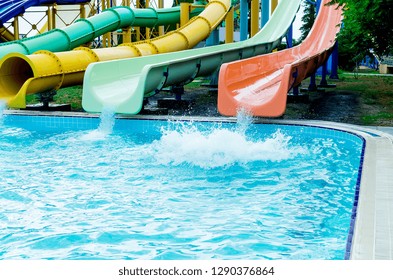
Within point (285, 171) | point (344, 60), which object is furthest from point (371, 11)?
point (344, 60)

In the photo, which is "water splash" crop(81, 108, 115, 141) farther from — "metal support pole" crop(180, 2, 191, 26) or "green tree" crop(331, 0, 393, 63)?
"metal support pole" crop(180, 2, 191, 26)

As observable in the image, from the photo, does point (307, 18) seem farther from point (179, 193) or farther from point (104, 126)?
point (179, 193)

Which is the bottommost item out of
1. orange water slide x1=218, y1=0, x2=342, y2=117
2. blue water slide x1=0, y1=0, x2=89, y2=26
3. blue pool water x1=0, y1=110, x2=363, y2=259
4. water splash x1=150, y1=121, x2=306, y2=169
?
blue pool water x1=0, y1=110, x2=363, y2=259

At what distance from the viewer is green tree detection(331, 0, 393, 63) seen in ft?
30.5

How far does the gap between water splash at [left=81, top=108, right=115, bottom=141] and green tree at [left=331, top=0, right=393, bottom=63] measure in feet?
13.8

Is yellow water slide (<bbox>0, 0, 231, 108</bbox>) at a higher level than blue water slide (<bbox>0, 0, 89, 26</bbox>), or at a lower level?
lower

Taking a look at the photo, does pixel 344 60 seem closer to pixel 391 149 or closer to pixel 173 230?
pixel 391 149

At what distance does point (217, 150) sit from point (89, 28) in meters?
9.01

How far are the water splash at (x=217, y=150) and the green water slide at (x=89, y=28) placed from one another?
6.34 meters

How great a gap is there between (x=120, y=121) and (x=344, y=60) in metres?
18.6

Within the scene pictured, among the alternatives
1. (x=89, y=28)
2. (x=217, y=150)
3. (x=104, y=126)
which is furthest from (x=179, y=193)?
(x=89, y=28)

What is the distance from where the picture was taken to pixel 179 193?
5.05 meters

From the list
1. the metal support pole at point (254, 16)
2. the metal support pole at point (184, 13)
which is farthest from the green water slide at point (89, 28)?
the metal support pole at point (254, 16)

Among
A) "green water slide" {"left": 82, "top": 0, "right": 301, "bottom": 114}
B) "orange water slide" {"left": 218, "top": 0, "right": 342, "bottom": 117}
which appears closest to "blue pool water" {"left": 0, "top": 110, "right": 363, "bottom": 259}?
"orange water slide" {"left": 218, "top": 0, "right": 342, "bottom": 117}
